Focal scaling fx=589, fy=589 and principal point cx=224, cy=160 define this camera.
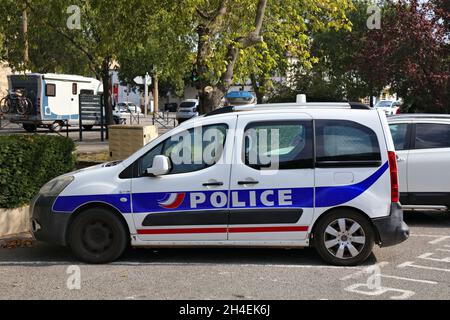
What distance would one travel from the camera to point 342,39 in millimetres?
31000

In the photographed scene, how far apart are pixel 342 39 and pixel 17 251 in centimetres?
2634

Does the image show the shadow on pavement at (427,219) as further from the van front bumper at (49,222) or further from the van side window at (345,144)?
the van front bumper at (49,222)

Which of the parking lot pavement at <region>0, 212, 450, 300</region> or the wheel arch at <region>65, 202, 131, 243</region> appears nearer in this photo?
the parking lot pavement at <region>0, 212, 450, 300</region>

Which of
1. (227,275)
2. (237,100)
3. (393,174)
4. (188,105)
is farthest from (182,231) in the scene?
(188,105)

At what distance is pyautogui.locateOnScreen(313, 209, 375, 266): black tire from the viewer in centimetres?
638

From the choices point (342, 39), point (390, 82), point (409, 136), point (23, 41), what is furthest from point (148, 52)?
point (409, 136)

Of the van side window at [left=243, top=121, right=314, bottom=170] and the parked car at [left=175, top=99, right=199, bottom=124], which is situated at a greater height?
the parked car at [left=175, top=99, right=199, bottom=124]

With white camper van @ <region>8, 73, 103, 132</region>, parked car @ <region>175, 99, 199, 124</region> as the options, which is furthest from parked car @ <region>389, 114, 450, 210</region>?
parked car @ <region>175, 99, 199, 124</region>

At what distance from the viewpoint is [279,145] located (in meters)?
6.50

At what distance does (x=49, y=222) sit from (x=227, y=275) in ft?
6.95

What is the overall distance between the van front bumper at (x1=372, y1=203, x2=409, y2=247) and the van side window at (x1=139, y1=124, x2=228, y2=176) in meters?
1.89

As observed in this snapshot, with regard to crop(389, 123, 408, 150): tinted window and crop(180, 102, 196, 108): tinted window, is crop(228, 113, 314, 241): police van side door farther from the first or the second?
crop(180, 102, 196, 108): tinted window

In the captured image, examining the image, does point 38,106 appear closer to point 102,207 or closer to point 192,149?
point 102,207
